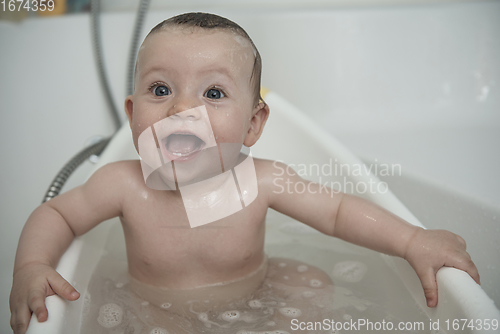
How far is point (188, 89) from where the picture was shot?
2.03 feet

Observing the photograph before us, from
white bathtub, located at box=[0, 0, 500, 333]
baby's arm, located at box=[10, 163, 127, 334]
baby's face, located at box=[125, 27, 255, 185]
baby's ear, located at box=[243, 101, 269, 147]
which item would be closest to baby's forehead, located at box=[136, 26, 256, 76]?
baby's face, located at box=[125, 27, 255, 185]

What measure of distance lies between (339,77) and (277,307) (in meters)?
1.08

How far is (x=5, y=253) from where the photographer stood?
1052 mm

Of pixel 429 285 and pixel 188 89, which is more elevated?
pixel 188 89

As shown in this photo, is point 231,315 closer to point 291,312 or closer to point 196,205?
point 291,312

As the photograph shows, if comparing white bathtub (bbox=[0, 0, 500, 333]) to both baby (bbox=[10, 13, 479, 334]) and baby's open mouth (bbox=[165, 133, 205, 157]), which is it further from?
baby's open mouth (bbox=[165, 133, 205, 157])

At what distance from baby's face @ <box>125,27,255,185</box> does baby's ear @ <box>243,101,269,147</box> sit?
0.07 m

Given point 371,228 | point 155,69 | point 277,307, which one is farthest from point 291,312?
point 155,69

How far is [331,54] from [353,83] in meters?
0.13

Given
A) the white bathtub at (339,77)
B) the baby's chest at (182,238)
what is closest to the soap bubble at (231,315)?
the baby's chest at (182,238)

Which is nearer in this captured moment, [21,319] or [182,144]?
[21,319]

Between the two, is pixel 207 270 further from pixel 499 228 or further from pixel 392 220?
pixel 499 228

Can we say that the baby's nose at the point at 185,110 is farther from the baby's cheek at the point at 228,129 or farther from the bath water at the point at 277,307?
the bath water at the point at 277,307

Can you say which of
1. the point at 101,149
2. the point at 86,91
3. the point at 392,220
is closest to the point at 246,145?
the point at 392,220
